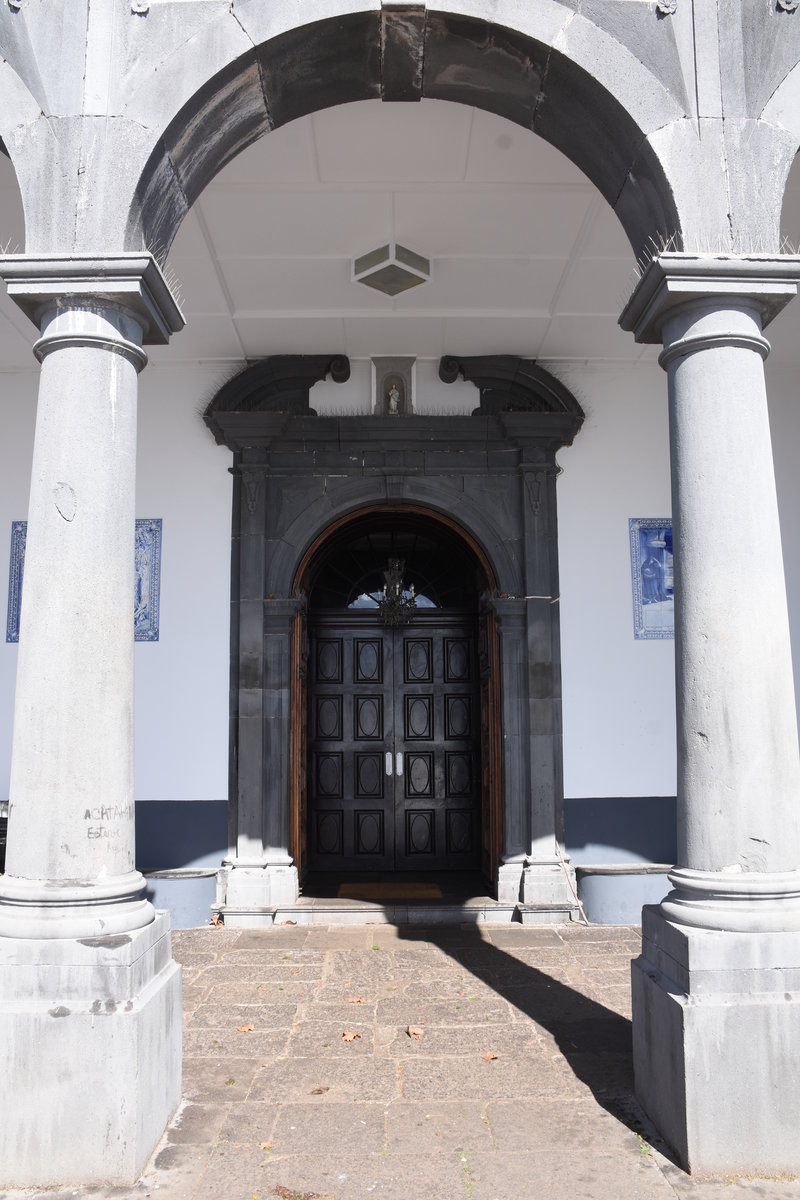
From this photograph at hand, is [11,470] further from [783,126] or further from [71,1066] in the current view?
[783,126]

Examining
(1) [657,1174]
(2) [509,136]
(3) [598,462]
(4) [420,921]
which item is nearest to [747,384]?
(2) [509,136]

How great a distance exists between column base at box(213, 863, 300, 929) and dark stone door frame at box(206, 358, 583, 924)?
0.40 ft

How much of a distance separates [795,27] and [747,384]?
1.46m

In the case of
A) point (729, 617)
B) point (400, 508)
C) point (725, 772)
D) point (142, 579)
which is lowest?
point (725, 772)

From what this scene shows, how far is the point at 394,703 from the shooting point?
316 inches

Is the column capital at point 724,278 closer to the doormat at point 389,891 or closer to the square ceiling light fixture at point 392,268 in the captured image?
the square ceiling light fixture at point 392,268

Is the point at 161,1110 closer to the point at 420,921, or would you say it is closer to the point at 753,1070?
the point at 753,1070

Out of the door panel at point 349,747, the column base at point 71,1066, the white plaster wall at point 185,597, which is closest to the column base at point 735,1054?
the column base at point 71,1066

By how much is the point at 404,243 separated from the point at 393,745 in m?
4.17

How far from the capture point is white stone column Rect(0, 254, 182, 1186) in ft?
9.33

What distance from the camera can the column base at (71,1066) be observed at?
2.83 metres

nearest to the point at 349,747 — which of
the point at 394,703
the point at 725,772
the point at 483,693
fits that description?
the point at 394,703

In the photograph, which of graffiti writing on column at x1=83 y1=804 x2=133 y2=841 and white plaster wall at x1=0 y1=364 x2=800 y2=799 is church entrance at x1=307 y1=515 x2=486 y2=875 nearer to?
white plaster wall at x1=0 y1=364 x2=800 y2=799

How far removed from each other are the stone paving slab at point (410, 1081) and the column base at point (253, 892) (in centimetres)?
49
